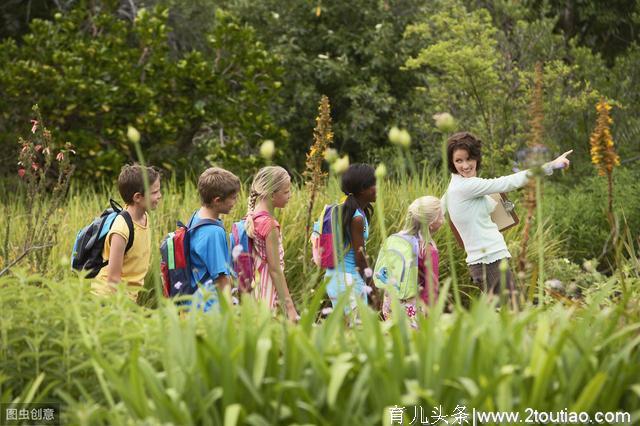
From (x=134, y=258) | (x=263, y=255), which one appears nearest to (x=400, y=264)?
(x=263, y=255)

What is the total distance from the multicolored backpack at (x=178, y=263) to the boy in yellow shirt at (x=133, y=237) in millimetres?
182

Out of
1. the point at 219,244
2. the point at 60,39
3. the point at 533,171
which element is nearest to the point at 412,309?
the point at 219,244

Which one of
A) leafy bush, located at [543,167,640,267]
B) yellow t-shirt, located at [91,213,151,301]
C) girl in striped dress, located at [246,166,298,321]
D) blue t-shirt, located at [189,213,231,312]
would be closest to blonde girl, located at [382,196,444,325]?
girl in striped dress, located at [246,166,298,321]

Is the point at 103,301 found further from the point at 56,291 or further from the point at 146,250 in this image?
the point at 146,250

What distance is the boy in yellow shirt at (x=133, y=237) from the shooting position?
5031mm

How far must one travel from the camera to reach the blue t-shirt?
16.4ft

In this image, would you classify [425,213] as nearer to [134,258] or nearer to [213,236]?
[213,236]

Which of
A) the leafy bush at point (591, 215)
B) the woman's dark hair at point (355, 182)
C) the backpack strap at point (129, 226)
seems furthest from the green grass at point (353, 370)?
the leafy bush at point (591, 215)

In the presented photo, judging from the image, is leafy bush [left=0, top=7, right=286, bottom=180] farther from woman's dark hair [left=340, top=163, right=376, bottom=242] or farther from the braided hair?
the braided hair

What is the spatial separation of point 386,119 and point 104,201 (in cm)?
640

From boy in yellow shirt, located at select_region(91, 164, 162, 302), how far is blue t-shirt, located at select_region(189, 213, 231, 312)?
322mm

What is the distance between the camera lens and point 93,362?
285 centimetres

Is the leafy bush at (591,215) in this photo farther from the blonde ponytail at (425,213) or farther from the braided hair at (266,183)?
the braided hair at (266,183)

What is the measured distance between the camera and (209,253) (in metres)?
5.00
